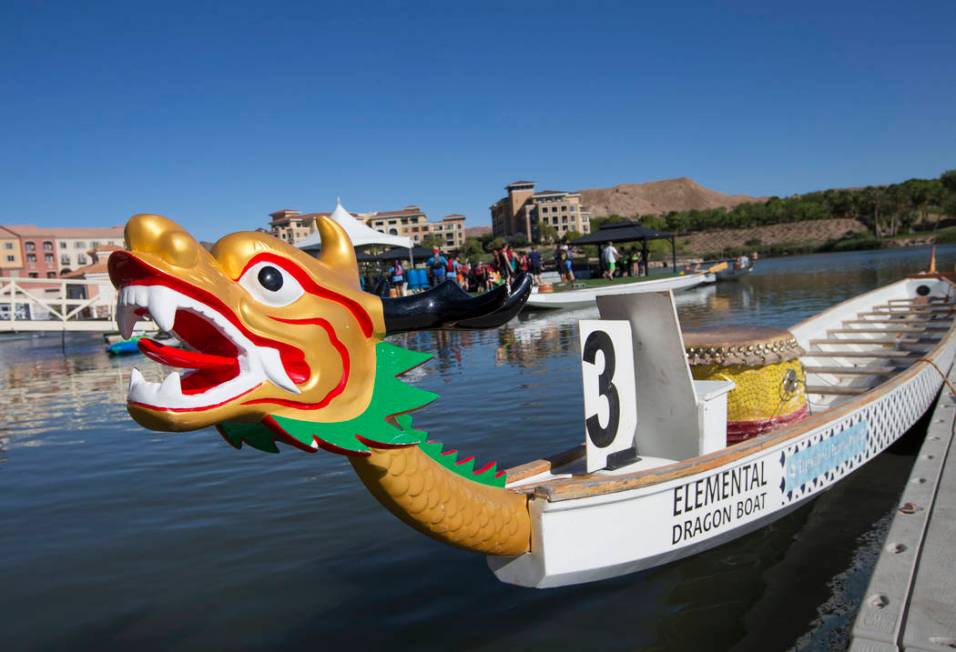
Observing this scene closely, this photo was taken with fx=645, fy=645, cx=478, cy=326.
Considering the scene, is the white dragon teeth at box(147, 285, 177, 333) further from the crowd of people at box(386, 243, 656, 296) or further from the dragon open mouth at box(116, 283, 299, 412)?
the crowd of people at box(386, 243, 656, 296)

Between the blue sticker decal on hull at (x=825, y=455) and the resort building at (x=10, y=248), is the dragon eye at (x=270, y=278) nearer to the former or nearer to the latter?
the blue sticker decal on hull at (x=825, y=455)

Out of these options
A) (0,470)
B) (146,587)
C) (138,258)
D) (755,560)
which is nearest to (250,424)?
(138,258)

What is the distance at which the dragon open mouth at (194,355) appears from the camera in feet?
5.88

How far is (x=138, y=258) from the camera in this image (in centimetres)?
175

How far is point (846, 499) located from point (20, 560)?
6.35 metres

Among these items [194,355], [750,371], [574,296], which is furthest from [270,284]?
[574,296]

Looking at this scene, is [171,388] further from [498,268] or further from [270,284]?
[498,268]

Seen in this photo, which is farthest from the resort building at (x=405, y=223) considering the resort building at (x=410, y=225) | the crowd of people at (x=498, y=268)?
the crowd of people at (x=498, y=268)

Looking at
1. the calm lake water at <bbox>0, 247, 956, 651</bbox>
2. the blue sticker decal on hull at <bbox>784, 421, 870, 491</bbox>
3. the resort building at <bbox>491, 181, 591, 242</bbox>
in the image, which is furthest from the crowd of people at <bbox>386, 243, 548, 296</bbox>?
the resort building at <bbox>491, 181, 591, 242</bbox>

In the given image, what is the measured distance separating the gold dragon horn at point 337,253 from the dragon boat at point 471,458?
0.01 meters

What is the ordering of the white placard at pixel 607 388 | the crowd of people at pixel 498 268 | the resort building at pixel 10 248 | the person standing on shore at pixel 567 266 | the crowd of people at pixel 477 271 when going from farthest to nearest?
1. the resort building at pixel 10 248
2. the person standing on shore at pixel 567 266
3. the crowd of people at pixel 498 268
4. the crowd of people at pixel 477 271
5. the white placard at pixel 607 388

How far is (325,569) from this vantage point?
4.38 meters

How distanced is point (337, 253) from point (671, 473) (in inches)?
79.2

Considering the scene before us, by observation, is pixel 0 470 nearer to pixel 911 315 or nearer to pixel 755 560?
pixel 755 560
